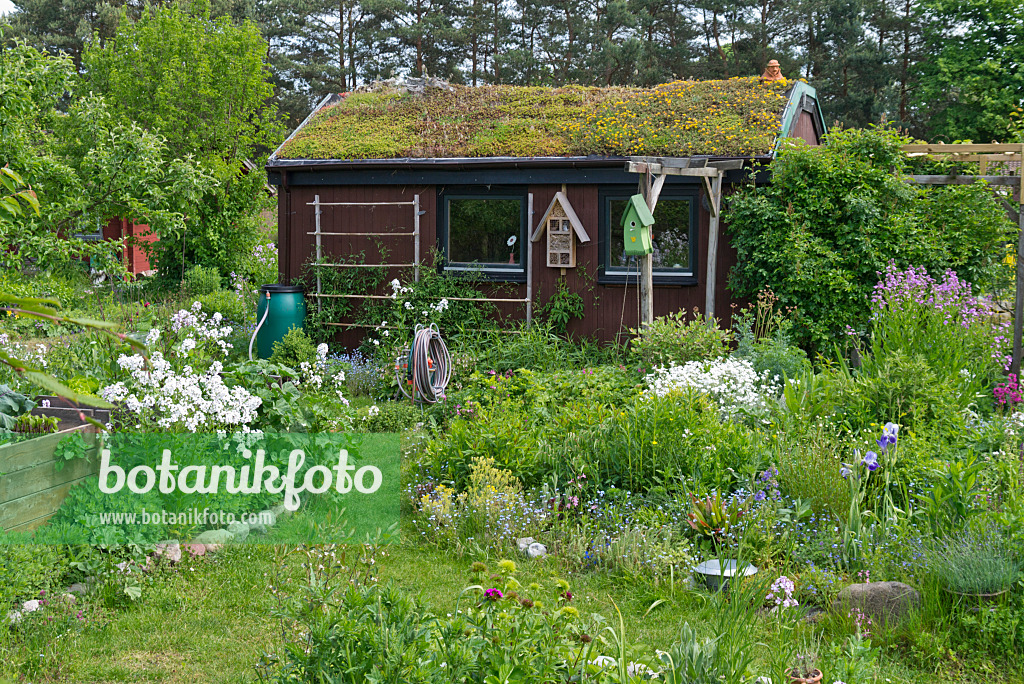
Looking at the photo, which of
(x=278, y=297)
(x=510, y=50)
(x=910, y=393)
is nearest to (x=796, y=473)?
(x=910, y=393)

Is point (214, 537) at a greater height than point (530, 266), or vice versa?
point (530, 266)

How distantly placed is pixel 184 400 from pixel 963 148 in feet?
24.6

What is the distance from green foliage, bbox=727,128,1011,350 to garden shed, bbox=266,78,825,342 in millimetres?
497

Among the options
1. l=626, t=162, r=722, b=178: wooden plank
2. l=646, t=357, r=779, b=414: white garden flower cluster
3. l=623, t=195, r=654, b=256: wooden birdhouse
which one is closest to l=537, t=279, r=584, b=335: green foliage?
l=623, t=195, r=654, b=256: wooden birdhouse

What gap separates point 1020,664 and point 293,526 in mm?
3880

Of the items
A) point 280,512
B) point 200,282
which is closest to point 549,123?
point 280,512

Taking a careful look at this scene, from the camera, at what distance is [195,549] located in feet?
15.4

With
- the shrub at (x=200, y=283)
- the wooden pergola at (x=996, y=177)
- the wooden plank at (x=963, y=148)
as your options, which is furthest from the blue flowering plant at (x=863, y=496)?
the shrub at (x=200, y=283)

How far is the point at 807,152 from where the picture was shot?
899 centimetres

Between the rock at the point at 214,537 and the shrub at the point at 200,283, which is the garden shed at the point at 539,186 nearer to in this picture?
the shrub at the point at 200,283

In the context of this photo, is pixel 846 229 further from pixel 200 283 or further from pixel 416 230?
pixel 200 283

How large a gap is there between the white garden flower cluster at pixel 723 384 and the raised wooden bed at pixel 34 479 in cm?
379

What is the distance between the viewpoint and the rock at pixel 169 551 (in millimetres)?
4516

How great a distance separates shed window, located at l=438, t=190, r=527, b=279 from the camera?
1048 cm
